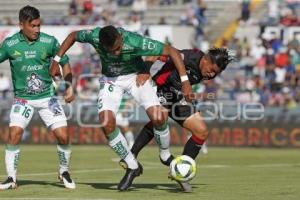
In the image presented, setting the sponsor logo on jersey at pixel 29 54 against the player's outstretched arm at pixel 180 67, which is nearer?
the player's outstretched arm at pixel 180 67

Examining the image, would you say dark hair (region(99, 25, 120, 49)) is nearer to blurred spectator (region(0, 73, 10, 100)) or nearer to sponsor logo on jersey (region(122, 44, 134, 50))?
sponsor logo on jersey (region(122, 44, 134, 50))

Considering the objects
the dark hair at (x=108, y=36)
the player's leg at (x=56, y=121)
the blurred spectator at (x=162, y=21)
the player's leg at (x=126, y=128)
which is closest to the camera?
the dark hair at (x=108, y=36)

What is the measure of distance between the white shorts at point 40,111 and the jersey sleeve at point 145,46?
61.9 inches

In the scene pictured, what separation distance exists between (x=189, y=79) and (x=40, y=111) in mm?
2266

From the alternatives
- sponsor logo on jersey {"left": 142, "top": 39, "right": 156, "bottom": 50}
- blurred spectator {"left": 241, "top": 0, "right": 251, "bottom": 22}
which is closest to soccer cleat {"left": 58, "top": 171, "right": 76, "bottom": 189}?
sponsor logo on jersey {"left": 142, "top": 39, "right": 156, "bottom": 50}

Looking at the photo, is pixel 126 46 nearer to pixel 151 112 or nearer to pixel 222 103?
pixel 151 112

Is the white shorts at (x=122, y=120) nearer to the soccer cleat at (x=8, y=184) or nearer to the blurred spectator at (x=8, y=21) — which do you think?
the blurred spectator at (x=8, y=21)

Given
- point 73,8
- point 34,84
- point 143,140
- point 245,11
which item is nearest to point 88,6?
point 73,8

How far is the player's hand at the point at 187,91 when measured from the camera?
1238cm

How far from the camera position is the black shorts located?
43.2ft

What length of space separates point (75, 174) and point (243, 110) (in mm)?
13070

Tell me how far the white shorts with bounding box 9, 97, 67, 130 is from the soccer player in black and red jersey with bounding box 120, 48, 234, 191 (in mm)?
1184

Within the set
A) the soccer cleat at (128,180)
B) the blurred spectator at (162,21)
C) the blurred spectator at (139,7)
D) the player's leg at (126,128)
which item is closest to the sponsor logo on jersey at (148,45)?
the soccer cleat at (128,180)

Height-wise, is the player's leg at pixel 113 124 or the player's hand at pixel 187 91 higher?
the player's hand at pixel 187 91
